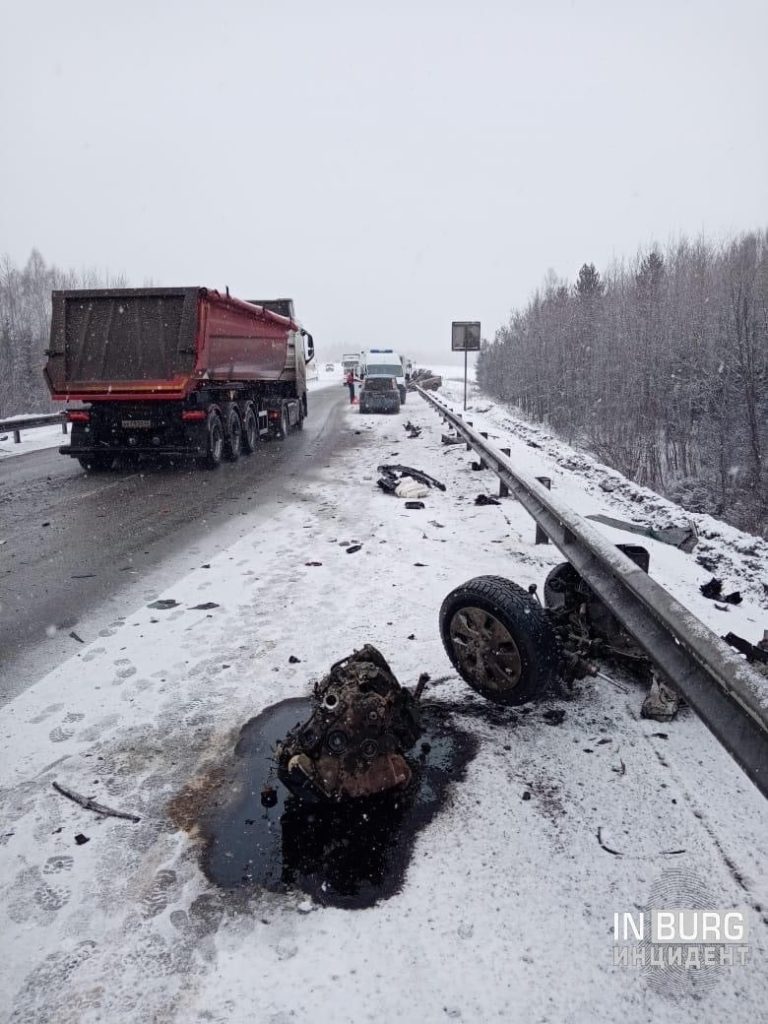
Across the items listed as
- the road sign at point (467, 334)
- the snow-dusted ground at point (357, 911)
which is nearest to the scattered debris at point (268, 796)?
the snow-dusted ground at point (357, 911)

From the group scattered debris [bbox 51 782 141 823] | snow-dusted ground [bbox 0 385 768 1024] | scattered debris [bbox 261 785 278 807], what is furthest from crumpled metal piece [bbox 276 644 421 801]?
scattered debris [bbox 51 782 141 823]

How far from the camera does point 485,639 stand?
133 inches

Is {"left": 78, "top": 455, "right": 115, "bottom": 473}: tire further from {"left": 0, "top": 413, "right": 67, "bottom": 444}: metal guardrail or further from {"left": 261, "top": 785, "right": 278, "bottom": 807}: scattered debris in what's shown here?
{"left": 261, "top": 785, "right": 278, "bottom": 807}: scattered debris

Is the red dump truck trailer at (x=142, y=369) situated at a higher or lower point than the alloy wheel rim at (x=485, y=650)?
higher

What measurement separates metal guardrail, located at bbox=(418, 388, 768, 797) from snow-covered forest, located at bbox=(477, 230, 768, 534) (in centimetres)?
1690

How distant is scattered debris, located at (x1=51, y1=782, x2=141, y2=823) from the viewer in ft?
8.79

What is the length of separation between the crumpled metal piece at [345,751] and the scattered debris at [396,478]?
21.6 feet

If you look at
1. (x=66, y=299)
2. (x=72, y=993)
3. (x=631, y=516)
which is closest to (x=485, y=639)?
(x=72, y=993)

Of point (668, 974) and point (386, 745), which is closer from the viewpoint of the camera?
point (668, 974)

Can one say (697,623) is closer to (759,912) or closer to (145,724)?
(759,912)

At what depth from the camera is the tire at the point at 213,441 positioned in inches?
467

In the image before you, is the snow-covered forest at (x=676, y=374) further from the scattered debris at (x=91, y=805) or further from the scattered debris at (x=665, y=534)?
the scattered debris at (x=91, y=805)

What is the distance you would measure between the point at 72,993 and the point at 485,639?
2.24 meters

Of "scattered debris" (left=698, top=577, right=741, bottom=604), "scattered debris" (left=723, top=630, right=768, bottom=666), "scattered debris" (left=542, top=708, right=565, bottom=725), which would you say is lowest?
"scattered debris" (left=542, top=708, right=565, bottom=725)
